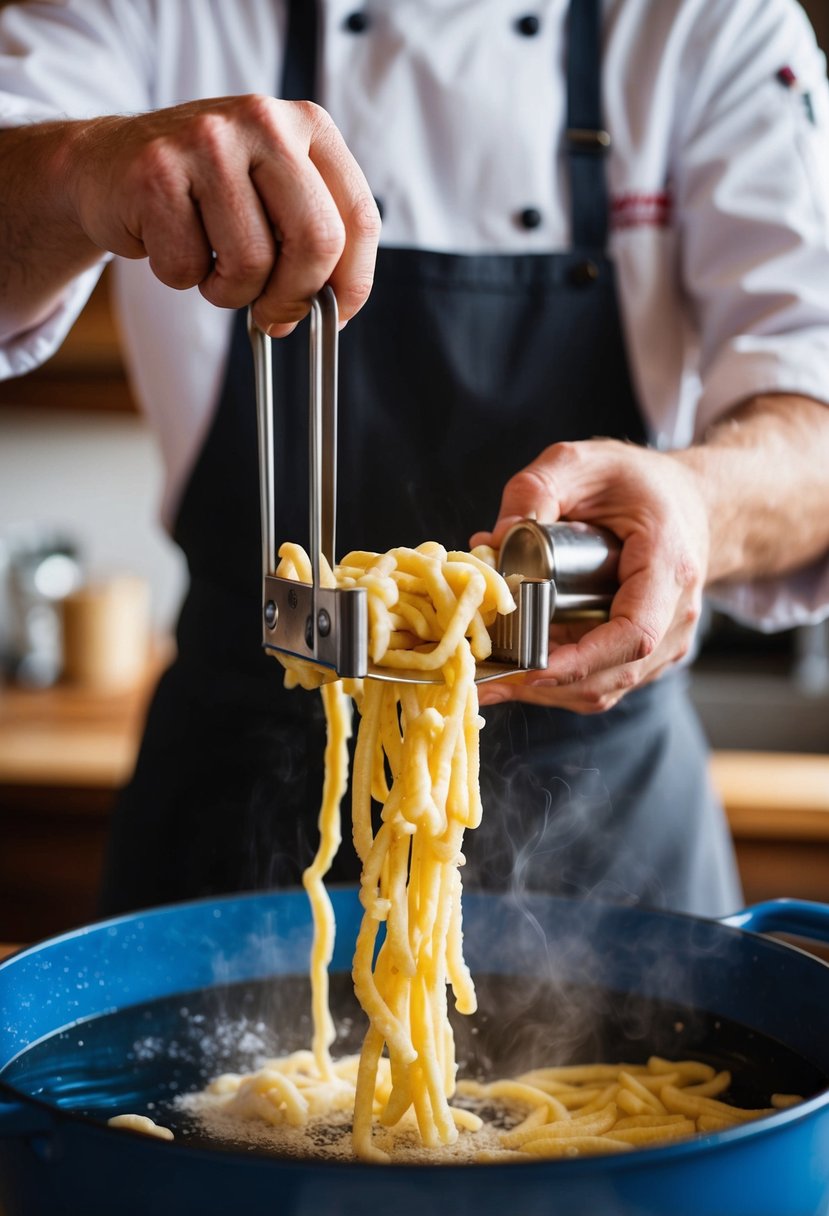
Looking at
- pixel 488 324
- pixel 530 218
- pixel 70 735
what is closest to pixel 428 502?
pixel 488 324

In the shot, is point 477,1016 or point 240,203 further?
point 477,1016

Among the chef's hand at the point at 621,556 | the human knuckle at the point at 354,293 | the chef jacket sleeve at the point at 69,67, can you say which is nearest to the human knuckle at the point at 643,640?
the chef's hand at the point at 621,556

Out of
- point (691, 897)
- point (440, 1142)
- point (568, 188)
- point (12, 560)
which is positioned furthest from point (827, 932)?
point (12, 560)

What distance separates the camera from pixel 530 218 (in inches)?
58.6

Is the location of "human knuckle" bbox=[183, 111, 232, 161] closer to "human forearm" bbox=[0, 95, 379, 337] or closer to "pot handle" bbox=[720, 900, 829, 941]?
"human forearm" bbox=[0, 95, 379, 337]

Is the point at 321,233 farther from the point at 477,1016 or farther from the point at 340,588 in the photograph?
the point at 477,1016

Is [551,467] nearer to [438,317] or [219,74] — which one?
[438,317]

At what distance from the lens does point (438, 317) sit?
149cm

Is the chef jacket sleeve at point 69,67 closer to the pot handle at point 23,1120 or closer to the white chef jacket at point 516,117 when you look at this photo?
the white chef jacket at point 516,117

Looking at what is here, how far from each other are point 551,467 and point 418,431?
456 mm

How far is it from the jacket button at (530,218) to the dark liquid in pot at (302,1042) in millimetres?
851

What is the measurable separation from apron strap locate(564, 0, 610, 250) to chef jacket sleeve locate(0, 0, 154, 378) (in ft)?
1.67

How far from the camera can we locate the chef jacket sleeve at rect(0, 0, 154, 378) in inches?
55.6

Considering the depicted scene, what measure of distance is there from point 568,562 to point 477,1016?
1.44 feet
